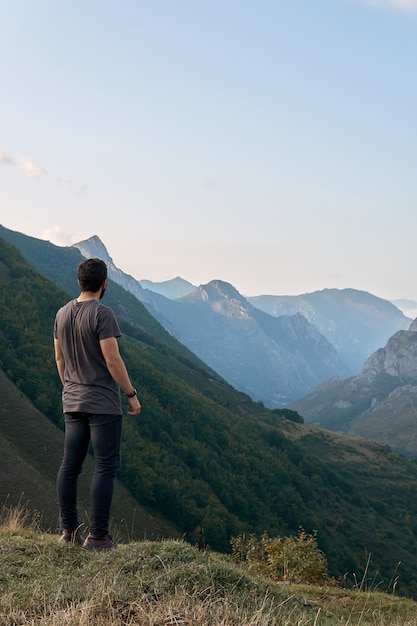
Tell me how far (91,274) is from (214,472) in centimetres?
7597

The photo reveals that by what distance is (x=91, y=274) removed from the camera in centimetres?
735

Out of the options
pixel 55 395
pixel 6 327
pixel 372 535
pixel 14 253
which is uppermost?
pixel 14 253

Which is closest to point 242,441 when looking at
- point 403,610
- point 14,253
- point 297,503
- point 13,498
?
point 297,503

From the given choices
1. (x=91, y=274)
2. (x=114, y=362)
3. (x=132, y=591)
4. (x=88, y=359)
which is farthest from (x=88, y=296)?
(x=132, y=591)

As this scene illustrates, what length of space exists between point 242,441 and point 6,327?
51.3m

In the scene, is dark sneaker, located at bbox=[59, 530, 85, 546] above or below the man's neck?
below

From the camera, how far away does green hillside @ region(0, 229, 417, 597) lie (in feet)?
198

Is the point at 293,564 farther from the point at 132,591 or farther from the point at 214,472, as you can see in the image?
the point at 214,472

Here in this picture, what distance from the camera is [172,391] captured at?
318 ft

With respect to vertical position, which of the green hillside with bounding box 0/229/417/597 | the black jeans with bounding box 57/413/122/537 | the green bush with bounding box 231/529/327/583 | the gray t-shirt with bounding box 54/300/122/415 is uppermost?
the gray t-shirt with bounding box 54/300/122/415

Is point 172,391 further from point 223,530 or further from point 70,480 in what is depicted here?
point 70,480

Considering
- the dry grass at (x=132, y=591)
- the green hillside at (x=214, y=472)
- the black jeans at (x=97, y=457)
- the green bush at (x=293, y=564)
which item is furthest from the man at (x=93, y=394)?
the green hillside at (x=214, y=472)

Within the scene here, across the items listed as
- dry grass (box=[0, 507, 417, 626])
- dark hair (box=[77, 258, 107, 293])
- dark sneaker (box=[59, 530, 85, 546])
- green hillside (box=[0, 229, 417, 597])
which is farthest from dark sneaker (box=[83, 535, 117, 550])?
green hillside (box=[0, 229, 417, 597])

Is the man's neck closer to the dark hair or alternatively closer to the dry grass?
the dark hair
